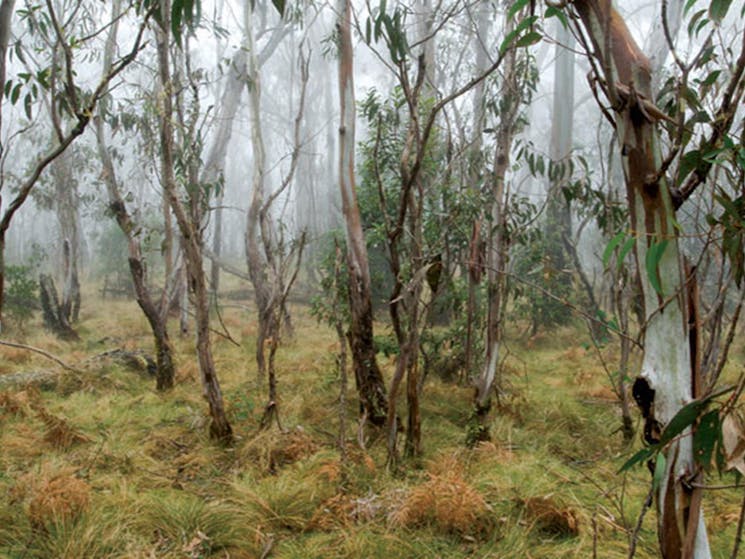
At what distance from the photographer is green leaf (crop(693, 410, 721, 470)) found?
110cm

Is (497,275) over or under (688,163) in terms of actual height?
under

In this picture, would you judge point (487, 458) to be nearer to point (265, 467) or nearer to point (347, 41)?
point (265, 467)

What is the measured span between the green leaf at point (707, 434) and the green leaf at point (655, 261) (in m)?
0.27

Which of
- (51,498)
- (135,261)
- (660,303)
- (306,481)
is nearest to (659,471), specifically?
(660,303)

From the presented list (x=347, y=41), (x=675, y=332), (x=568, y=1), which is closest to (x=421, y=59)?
(x=347, y=41)

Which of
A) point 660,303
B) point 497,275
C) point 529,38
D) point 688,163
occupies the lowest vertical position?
point 660,303

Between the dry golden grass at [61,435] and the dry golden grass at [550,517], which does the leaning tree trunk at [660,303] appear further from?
the dry golden grass at [61,435]

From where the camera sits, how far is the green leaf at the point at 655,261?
115 centimetres

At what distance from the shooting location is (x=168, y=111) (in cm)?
385

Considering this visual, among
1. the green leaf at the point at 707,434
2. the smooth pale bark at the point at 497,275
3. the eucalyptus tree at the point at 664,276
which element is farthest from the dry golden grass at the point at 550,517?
the green leaf at the point at 707,434

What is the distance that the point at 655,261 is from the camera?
45.5 inches

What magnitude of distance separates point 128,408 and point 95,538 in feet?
9.35

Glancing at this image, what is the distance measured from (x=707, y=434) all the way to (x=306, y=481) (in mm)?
2492

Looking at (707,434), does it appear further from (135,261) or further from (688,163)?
(135,261)
